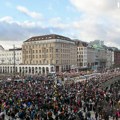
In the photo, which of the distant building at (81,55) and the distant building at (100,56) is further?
the distant building at (100,56)

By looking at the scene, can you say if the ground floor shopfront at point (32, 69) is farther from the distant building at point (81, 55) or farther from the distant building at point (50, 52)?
the distant building at point (81, 55)

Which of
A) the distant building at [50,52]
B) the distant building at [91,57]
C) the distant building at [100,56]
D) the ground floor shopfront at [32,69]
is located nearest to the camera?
the ground floor shopfront at [32,69]

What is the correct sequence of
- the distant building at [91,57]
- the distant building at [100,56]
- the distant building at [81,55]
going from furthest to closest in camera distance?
the distant building at [100,56], the distant building at [91,57], the distant building at [81,55]

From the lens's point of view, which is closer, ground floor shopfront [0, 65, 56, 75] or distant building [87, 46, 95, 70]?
ground floor shopfront [0, 65, 56, 75]

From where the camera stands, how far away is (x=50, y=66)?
112312mm

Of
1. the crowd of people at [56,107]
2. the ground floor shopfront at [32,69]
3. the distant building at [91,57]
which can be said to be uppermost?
the distant building at [91,57]

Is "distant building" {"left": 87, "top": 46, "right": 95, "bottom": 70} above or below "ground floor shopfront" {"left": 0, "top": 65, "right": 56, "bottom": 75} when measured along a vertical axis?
above

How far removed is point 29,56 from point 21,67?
5693mm

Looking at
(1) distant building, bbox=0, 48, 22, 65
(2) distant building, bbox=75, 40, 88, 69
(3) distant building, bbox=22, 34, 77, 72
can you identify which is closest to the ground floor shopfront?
(3) distant building, bbox=22, 34, 77, 72

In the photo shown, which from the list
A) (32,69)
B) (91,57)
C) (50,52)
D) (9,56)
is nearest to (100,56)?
(91,57)

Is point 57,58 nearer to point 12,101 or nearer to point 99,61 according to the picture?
point 99,61

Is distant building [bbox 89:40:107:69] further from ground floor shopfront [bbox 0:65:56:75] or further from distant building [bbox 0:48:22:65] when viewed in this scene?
ground floor shopfront [bbox 0:65:56:75]

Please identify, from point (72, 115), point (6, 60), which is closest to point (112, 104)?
point (72, 115)

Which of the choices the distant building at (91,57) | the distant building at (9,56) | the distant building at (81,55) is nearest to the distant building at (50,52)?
the distant building at (9,56)
